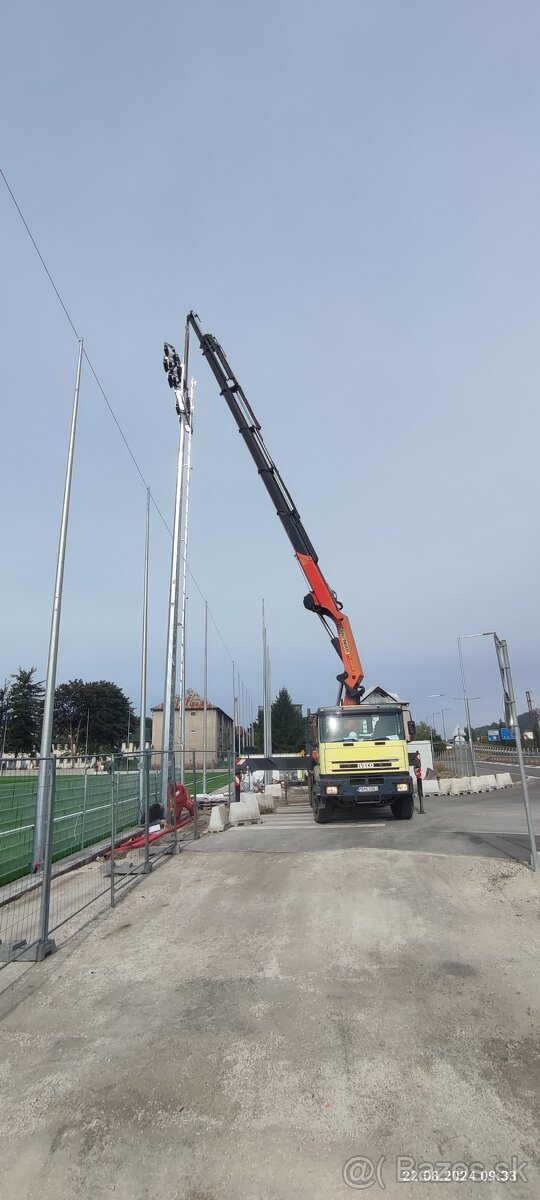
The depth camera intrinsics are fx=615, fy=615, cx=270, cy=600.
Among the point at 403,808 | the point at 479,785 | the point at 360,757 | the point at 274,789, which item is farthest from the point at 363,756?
the point at 479,785

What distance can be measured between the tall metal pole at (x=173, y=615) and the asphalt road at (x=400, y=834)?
1.64 metres

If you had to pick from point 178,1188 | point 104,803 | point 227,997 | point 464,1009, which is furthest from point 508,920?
point 104,803

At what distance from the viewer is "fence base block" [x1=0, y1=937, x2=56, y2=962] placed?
6.18m

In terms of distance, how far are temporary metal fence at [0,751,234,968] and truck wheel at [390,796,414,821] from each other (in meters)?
4.97

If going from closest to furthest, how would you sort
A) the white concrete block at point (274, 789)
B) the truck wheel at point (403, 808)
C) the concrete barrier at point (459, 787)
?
the truck wheel at point (403, 808) < the white concrete block at point (274, 789) < the concrete barrier at point (459, 787)

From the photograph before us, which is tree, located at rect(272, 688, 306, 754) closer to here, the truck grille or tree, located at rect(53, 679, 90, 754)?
tree, located at rect(53, 679, 90, 754)

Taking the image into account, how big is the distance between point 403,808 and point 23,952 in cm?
1118

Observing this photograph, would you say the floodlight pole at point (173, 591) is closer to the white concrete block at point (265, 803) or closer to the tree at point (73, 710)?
the white concrete block at point (265, 803)

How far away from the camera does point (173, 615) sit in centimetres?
1627

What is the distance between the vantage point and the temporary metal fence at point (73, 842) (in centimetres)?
671

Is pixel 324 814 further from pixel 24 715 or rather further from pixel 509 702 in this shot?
pixel 24 715

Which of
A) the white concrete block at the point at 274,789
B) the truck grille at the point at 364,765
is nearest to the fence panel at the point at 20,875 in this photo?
the truck grille at the point at 364,765

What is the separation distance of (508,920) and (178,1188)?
509 centimetres

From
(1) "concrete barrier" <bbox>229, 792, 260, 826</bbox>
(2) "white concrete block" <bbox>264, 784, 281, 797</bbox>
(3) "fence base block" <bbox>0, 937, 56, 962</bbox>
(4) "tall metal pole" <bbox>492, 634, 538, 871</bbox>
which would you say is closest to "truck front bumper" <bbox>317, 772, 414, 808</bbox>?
(1) "concrete barrier" <bbox>229, 792, 260, 826</bbox>
